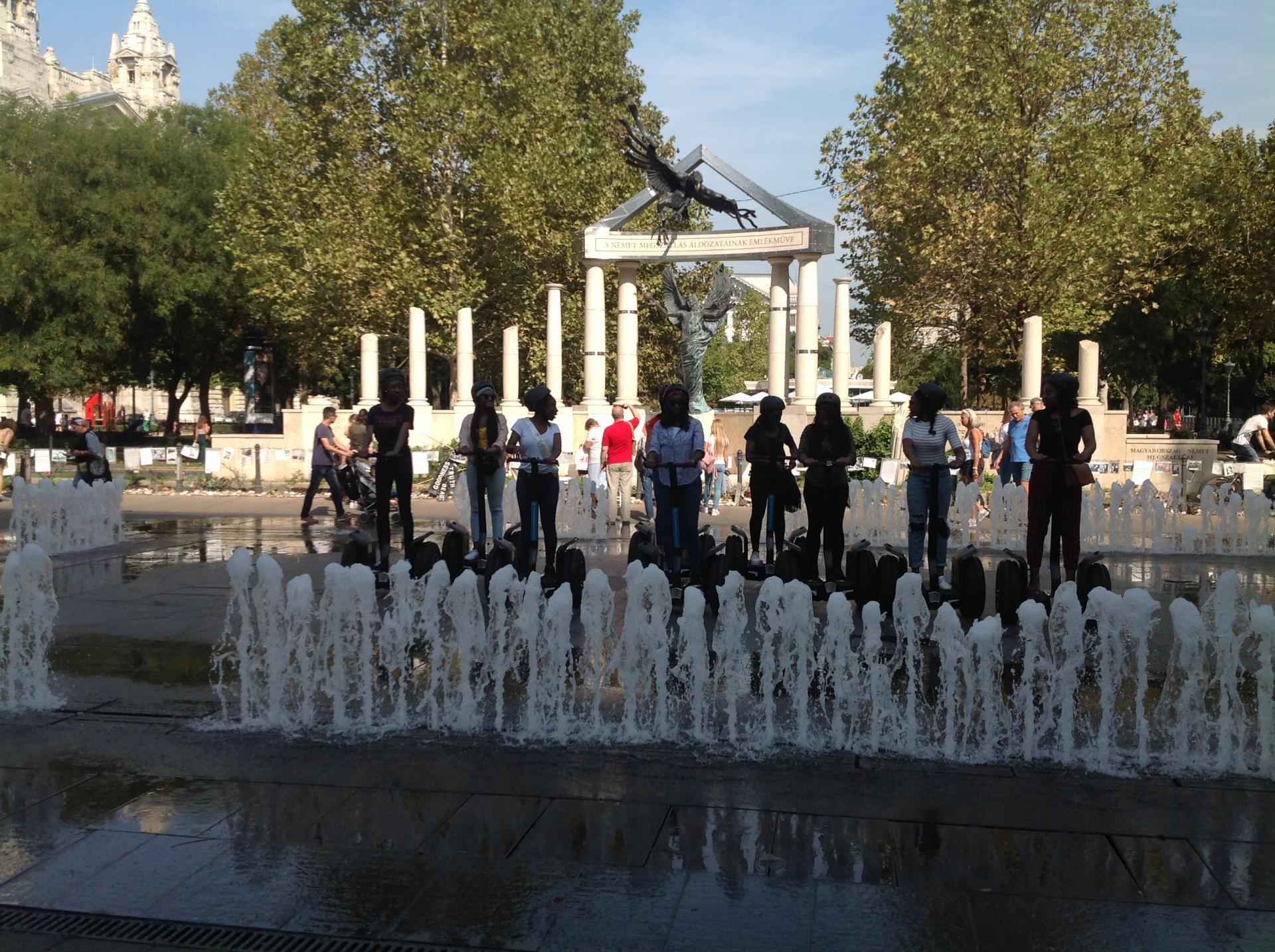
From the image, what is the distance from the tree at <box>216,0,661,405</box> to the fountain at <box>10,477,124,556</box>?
22119 mm

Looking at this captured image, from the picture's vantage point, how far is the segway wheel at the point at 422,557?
10.0m

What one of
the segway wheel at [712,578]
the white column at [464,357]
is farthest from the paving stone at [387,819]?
the white column at [464,357]

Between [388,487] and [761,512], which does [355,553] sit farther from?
[761,512]

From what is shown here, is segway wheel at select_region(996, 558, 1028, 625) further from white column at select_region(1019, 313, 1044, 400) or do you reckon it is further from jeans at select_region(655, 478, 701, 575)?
white column at select_region(1019, 313, 1044, 400)

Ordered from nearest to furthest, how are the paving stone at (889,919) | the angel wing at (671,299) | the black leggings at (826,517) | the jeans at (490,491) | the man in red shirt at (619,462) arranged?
the paving stone at (889,919) → the black leggings at (826,517) → the jeans at (490,491) → the man in red shirt at (619,462) → the angel wing at (671,299)

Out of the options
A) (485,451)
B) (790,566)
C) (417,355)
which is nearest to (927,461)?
(790,566)

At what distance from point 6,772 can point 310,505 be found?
13.1 meters

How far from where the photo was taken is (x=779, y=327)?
31297 millimetres

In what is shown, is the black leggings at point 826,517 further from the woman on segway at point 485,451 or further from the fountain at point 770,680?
the woman on segway at point 485,451


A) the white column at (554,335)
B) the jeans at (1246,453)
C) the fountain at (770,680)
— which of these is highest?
the white column at (554,335)

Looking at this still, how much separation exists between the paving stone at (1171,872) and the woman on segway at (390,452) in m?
6.79

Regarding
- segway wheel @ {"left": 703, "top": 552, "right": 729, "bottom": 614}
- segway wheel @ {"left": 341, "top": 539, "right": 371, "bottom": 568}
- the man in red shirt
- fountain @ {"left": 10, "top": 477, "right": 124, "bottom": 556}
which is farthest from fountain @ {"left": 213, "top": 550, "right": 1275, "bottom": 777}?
the man in red shirt

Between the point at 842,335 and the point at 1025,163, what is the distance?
7.35 m

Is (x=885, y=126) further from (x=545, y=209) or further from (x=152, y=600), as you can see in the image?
(x=152, y=600)
